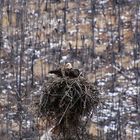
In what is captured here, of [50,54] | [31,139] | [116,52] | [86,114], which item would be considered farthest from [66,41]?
[86,114]

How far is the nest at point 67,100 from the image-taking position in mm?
4066

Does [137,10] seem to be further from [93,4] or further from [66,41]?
[66,41]

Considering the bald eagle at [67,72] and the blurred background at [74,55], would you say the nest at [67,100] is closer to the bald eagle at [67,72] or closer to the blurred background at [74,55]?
the bald eagle at [67,72]

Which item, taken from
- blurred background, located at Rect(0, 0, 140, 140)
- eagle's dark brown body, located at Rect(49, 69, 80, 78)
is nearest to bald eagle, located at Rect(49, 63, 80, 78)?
eagle's dark brown body, located at Rect(49, 69, 80, 78)

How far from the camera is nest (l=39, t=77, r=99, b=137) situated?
4.07 m

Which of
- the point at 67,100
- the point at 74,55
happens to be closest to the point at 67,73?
the point at 67,100

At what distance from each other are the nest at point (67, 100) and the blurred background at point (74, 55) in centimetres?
238

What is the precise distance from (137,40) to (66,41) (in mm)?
1131

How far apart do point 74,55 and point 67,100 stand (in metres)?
3.38

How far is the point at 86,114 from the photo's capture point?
166 inches

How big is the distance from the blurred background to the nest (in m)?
2.38

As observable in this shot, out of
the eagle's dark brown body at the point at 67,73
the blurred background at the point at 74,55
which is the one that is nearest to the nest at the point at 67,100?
the eagle's dark brown body at the point at 67,73

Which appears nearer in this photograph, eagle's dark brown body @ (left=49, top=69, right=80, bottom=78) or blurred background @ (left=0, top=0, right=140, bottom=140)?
eagle's dark brown body @ (left=49, top=69, right=80, bottom=78)

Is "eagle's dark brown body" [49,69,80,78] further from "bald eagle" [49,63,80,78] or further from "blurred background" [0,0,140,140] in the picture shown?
"blurred background" [0,0,140,140]
